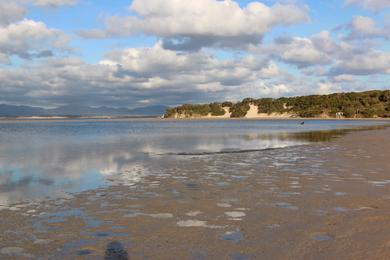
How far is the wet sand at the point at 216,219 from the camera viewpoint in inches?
327

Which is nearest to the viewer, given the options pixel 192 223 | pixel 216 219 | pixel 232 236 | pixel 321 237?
pixel 321 237

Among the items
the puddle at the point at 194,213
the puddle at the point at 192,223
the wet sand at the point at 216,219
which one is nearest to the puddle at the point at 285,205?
the wet sand at the point at 216,219

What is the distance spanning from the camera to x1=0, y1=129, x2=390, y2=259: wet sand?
27.2 ft

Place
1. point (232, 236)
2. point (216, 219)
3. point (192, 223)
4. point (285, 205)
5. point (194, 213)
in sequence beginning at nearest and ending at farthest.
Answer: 1. point (232, 236)
2. point (192, 223)
3. point (216, 219)
4. point (194, 213)
5. point (285, 205)

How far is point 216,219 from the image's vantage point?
35.0 ft

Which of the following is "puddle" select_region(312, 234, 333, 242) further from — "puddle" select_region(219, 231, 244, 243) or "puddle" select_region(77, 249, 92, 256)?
"puddle" select_region(77, 249, 92, 256)

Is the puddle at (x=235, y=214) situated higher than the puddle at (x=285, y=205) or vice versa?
the puddle at (x=235, y=214)

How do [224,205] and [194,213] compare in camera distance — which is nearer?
[194,213]

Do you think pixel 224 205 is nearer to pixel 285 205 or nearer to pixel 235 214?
pixel 235 214

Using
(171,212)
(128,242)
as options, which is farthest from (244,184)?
(128,242)

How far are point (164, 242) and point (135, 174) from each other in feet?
33.0

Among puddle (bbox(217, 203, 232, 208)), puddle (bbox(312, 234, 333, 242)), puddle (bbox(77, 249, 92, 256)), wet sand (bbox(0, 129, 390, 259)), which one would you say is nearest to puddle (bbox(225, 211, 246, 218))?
wet sand (bbox(0, 129, 390, 259))

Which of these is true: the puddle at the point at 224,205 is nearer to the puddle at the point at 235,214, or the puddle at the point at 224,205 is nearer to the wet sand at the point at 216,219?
the wet sand at the point at 216,219

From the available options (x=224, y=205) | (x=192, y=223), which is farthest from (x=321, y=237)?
(x=224, y=205)
